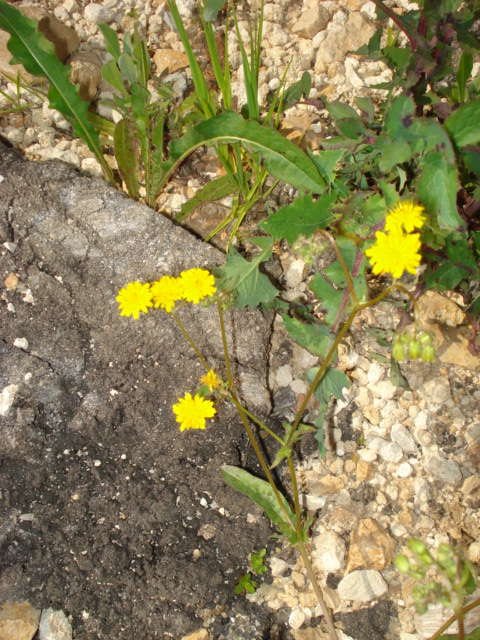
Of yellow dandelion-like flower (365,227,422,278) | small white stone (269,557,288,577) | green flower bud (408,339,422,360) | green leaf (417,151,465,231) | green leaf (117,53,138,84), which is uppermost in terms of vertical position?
green leaf (117,53,138,84)

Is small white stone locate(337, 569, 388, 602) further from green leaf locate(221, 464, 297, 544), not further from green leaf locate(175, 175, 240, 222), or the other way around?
green leaf locate(175, 175, 240, 222)

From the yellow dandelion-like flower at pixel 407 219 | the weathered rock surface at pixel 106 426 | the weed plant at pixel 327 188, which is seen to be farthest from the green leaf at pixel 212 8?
the yellow dandelion-like flower at pixel 407 219

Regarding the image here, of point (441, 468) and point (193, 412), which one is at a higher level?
point (193, 412)

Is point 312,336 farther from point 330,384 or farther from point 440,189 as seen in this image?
point 440,189

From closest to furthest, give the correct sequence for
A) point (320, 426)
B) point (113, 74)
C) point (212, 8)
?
point (320, 426) < point (212, 8) < point (113, 74)

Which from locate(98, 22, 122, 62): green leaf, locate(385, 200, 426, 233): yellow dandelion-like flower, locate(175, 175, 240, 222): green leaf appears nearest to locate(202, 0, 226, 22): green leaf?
locate(98, 22, 122, 62): green leaf

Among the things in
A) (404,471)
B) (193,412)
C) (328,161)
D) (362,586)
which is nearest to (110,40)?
(328,161)
